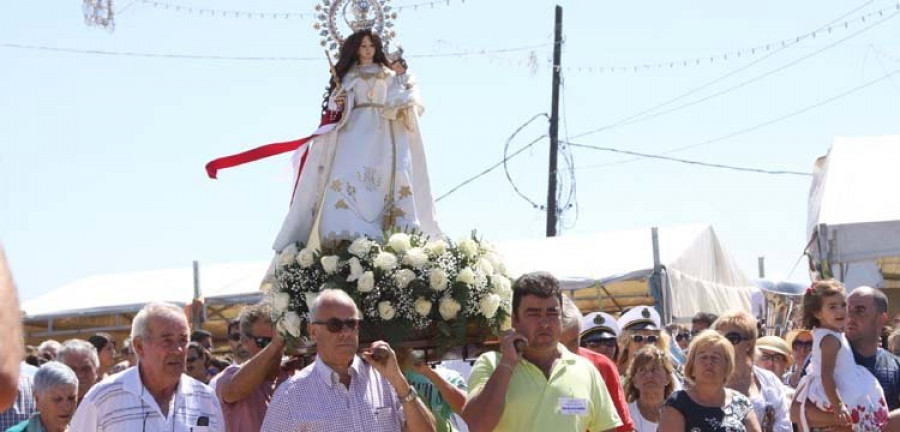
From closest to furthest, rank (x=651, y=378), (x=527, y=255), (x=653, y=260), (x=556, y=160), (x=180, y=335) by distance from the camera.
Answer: (x=180, y=335) < (x=651, y=378) < (x=653, y=260) < (x=527, y=255) < (x=556, y=160)

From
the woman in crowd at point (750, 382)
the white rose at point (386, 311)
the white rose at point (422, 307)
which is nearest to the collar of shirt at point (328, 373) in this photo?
the white rose at point (386, 311)

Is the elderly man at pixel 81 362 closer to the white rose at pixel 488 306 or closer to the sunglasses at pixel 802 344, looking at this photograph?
the white rose at pixel 488 306

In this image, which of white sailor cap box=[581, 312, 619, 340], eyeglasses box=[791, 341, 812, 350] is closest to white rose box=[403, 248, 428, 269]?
white sailor cap box=[581, 312, 619, 340]

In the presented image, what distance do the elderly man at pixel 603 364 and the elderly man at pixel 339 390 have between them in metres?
1.06

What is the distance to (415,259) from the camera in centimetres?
611

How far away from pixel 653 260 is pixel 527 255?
188 cm

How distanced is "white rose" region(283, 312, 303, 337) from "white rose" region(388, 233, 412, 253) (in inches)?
21.8

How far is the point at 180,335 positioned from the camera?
548 cm

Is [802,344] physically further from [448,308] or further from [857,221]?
[448,308]

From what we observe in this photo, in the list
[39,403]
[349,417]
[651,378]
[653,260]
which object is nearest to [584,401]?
[349,417]

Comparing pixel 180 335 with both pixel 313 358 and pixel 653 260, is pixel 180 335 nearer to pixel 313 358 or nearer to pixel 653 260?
pixel 313 358

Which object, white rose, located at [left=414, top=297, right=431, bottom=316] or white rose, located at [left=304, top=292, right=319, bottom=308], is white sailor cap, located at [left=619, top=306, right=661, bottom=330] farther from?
white rose, located at [left=304, top=292, right=319, bottom=308]

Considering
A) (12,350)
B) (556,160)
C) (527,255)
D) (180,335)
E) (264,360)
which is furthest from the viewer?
(556,160)

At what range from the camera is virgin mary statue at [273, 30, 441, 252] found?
6.79 metres
